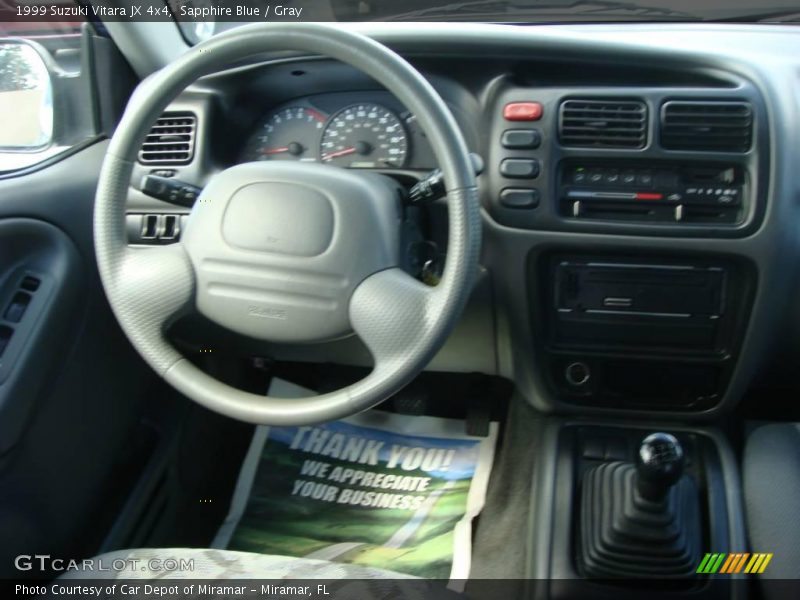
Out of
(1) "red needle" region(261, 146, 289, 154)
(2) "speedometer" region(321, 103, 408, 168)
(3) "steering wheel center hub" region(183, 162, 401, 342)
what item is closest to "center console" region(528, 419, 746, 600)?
(3) "steering wheel center hub" region(183, 162, 401, 342)

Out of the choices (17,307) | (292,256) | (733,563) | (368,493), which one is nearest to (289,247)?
(292,256)

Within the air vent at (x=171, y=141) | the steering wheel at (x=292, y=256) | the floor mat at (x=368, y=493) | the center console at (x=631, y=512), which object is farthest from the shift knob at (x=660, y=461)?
the air vent at (x=171, y=141)

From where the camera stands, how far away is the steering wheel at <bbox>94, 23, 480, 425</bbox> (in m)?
0.92

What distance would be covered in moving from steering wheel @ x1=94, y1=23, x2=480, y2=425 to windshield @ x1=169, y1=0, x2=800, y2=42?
377 mm

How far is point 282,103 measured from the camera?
54.1 inches

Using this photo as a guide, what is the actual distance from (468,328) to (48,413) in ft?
2.33

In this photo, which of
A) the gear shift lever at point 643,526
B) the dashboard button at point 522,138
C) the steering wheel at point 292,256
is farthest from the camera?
the dashboard button at point 522,138

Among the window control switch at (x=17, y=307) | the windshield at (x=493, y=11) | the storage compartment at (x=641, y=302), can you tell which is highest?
the windshield at (x=493, y=11)

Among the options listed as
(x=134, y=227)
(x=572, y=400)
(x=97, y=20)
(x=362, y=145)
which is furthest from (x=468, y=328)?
(x=97, y=20)

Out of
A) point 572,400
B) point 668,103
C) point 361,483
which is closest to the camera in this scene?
point 668,103

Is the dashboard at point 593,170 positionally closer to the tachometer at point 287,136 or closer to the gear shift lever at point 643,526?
the tachometer at point 287,136

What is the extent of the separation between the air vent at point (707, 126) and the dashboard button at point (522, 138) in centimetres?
18

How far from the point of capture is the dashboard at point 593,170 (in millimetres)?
1141

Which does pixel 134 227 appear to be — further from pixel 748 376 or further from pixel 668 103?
pixel 748 376
